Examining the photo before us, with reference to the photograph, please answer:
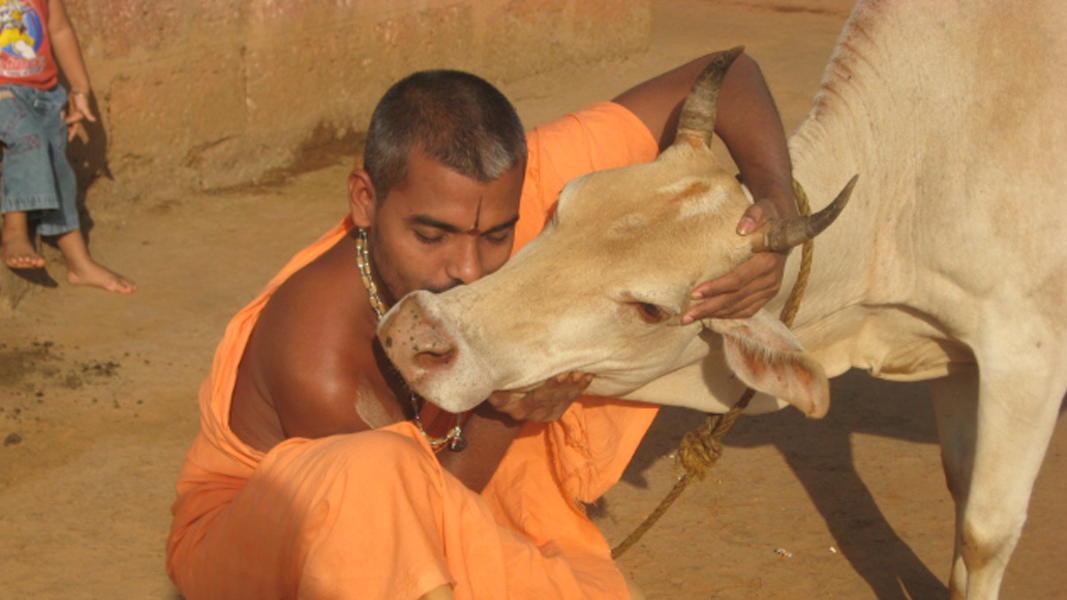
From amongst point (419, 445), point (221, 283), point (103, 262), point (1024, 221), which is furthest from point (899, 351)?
point (103, 262)

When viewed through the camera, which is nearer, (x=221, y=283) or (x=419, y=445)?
(x=419, y=445)

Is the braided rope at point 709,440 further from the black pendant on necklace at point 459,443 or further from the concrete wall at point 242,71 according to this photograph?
the concrete wall at point 242,71

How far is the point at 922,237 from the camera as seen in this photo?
320 centimetres

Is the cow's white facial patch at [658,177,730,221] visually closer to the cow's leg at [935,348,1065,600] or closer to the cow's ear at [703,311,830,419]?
the cow's ear at [703,311,830,419]

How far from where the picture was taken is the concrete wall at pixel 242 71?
19.0 feet

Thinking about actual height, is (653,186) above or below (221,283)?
above

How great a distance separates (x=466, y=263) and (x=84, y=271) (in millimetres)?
3043

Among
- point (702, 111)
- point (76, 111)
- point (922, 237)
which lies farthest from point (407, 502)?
point (76, 111)

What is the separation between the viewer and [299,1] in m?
6.48

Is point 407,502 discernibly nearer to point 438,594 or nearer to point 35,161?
point 438,594

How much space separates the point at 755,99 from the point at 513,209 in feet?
2.70

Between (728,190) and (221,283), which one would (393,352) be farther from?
(221,283)

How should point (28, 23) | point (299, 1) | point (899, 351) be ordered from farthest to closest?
point (299, 1) → point (28, 23) → point (899, 351)

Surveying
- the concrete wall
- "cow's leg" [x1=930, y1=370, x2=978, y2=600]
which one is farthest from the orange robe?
the concrete wall
